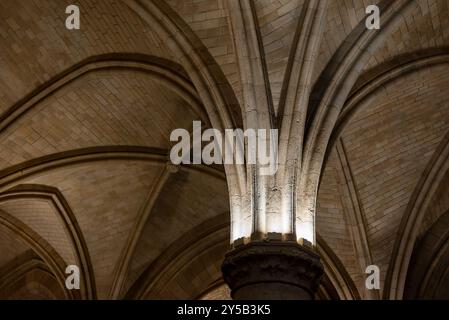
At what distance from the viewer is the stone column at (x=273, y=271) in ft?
35.1

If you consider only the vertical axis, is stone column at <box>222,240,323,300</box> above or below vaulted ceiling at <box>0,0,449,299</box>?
below

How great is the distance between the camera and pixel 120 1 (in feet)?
47.5

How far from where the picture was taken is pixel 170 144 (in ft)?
57.7

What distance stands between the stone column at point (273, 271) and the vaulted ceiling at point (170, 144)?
87.8 inches

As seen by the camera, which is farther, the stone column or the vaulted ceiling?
the vaulted ceiling

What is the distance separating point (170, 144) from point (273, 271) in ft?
23.5

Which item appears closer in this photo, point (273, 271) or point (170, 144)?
point (273, 271)

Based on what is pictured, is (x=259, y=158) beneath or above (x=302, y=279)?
above

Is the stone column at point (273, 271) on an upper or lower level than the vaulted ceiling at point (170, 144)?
lower

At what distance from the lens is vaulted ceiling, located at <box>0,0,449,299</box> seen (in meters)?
13.5

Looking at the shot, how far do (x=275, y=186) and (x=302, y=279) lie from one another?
1302 millimetres

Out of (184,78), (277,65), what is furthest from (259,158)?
(184,78)

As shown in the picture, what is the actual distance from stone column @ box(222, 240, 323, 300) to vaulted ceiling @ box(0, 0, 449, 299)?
2230 millimetres
